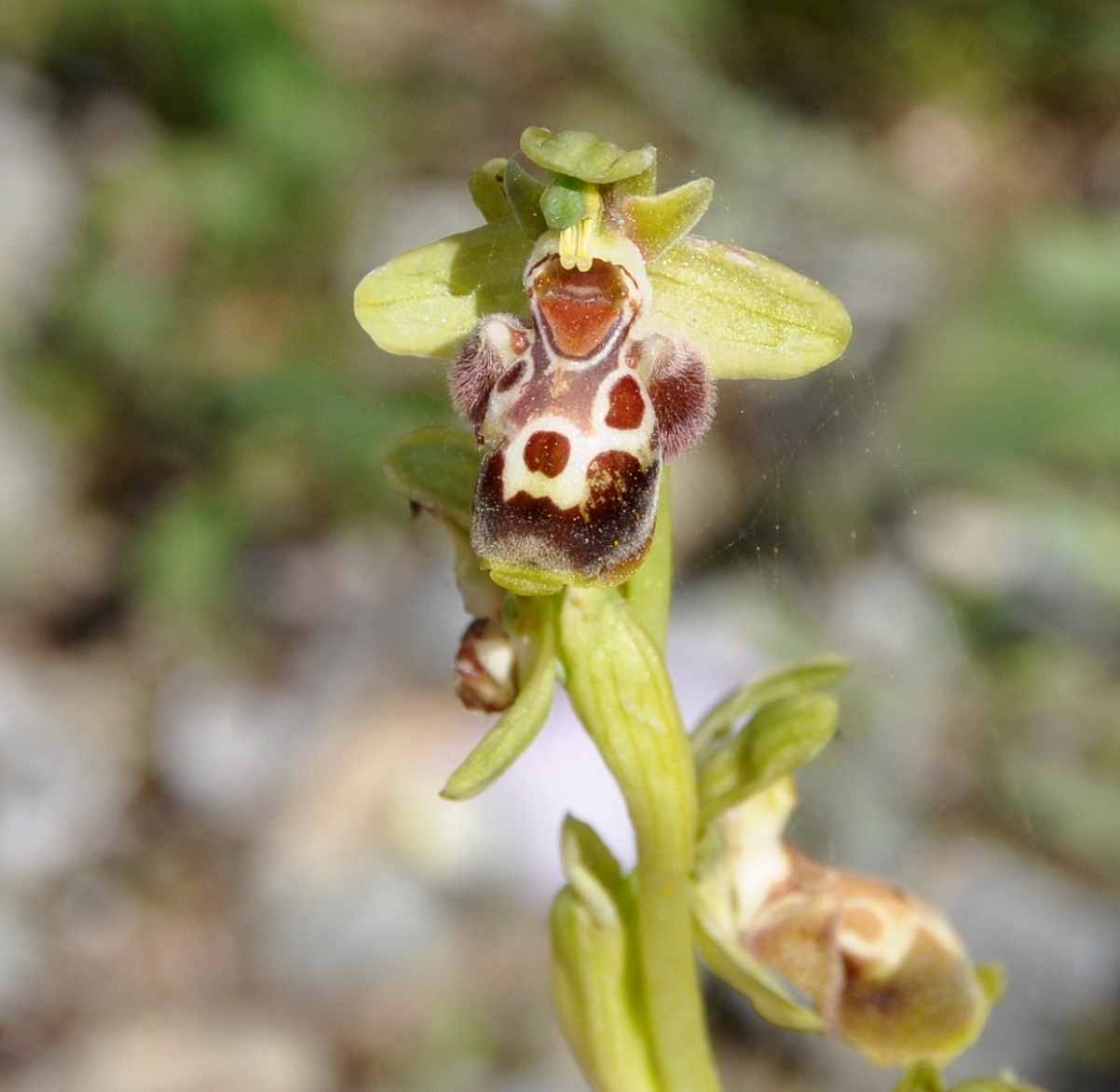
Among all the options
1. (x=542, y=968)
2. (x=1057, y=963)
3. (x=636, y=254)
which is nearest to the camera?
(x=636, y=254)

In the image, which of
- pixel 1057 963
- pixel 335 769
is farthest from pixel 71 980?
pixel 1057 963

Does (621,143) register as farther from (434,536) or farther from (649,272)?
(649,272)

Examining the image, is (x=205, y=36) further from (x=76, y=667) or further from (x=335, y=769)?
(x=335, y=769)

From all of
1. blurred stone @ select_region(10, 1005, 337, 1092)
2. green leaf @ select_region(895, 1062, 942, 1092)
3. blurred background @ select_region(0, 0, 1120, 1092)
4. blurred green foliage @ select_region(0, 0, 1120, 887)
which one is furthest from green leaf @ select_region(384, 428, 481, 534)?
blurred stone @ select_region(10, 1005, 337, 1092)

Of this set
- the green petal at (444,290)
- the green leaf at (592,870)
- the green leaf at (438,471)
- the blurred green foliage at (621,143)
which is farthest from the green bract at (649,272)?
the blurred green foliage at (621,143)

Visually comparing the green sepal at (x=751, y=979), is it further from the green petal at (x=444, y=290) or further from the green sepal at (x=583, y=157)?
the green sepal at (x=583, y=157)

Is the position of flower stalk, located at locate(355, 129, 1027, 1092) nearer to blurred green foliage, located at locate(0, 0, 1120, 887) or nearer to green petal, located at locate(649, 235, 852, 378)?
green petal, located at locate(649, 235, 852, 378)
